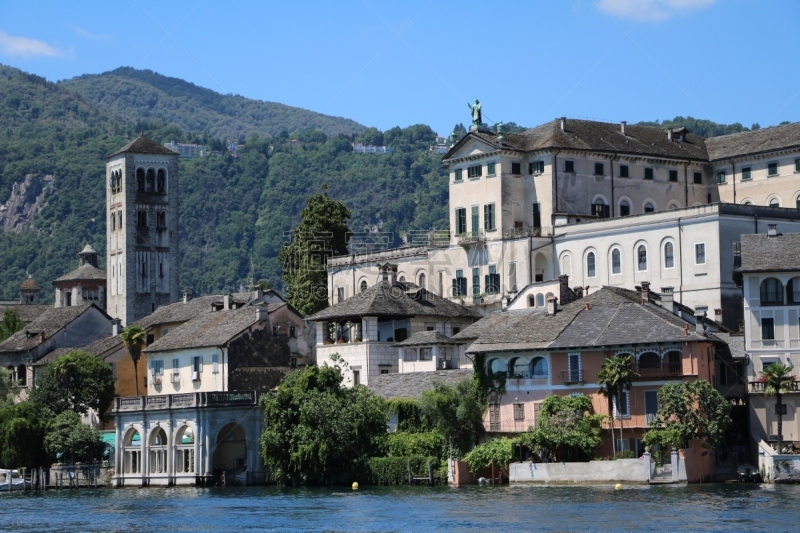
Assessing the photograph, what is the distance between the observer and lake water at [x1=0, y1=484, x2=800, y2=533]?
64312 mm

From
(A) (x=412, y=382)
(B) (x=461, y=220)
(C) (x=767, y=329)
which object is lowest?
(A) (x=412, y=382)

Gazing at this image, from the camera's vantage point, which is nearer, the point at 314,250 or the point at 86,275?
the point at 314,250

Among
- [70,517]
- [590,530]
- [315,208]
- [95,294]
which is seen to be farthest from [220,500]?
[95,294]

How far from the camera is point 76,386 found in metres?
114

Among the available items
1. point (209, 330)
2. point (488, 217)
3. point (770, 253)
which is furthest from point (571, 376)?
point (488, 217)

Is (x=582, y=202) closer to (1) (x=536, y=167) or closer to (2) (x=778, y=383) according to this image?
(1) (x=536, y=167)

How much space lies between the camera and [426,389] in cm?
9269

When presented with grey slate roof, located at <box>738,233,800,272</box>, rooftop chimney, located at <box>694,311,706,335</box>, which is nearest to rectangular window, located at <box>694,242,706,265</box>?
rooftop chimney, located at <box>694,311,706,335</box>

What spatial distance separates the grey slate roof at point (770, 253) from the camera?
287 feet

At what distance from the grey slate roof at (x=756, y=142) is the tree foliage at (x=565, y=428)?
137 ft

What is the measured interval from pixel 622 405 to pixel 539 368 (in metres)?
5.32

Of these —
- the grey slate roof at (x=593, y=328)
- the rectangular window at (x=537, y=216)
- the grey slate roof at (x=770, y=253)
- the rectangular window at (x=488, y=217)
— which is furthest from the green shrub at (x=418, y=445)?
the rectangular window at (x=537, y=216)

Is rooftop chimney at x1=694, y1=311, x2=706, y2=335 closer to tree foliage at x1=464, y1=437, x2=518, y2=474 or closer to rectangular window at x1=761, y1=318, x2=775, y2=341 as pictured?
rectangular window at x1=761, y1=318, x2=775, y2=341

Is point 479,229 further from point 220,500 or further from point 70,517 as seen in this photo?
point 70,517
